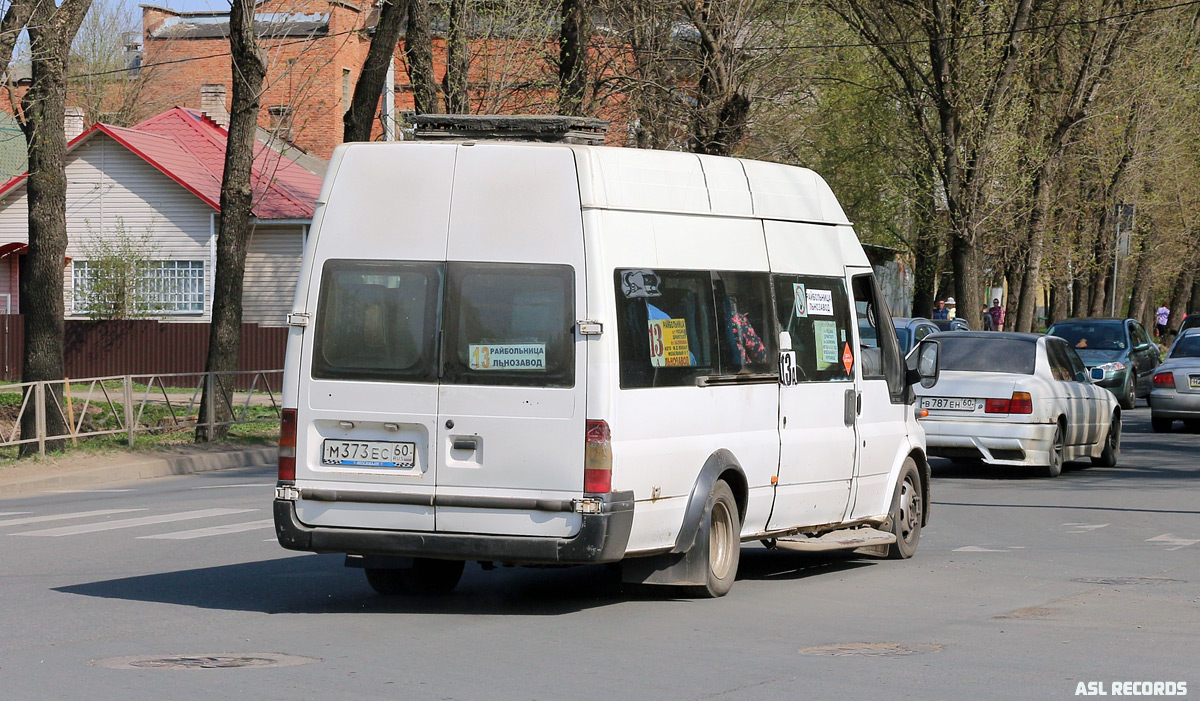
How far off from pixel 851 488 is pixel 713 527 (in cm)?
173

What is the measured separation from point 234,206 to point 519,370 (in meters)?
15.4

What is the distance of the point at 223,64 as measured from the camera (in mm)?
64062

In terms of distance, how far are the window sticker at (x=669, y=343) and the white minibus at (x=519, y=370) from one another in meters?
0.01

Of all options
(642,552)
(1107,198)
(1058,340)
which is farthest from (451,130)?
(1107,198)

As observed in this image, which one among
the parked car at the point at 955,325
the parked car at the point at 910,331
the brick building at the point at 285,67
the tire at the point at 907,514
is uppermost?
the brick building at the point at 285,67

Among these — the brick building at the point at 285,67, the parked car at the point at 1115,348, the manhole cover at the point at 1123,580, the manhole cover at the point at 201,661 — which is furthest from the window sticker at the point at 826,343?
the brick building at the point at 285,67

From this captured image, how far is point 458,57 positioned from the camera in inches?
987

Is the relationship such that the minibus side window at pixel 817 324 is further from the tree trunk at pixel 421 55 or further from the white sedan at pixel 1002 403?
the tree trunk at pixel 421 55

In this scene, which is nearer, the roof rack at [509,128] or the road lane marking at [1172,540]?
the roof rack at [509,128]

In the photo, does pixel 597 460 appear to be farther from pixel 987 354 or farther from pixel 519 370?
pixel 987 354

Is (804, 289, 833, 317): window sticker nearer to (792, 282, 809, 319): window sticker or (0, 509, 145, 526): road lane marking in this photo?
(792, 282, 809, 319): window sticker

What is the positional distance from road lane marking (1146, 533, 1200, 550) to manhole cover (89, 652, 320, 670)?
7500mm

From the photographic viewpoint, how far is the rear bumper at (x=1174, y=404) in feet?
78.8

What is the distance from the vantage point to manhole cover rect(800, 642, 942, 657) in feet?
24.7
